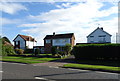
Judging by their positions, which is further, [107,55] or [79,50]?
[79,50]

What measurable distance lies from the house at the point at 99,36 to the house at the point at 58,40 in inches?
243

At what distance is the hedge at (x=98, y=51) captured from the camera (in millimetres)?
18984

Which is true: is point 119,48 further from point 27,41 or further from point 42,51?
point 27,41

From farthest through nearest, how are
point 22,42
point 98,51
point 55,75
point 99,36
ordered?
1. point 22,42
2. point 99,36
3. point 98,51
4. point 55,75

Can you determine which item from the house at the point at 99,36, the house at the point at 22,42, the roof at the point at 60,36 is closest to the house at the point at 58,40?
the roof at the point at 60,36

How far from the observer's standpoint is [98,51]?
20234 mm

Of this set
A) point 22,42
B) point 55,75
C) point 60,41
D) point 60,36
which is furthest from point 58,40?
point 55,75

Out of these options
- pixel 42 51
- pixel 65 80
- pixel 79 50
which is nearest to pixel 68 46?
pixel 79 50

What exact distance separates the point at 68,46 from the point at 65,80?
2632 centimetres

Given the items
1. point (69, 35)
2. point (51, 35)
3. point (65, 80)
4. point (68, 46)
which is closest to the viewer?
point (65, 80)

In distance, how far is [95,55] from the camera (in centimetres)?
2055

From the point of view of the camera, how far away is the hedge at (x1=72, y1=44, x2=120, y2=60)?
62.3 ft

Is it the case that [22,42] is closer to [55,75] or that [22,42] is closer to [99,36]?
[99,36]

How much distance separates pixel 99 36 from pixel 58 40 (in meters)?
14.1
